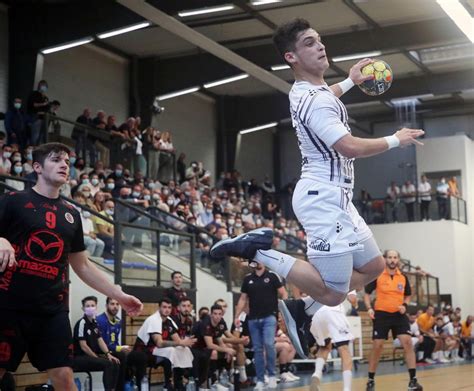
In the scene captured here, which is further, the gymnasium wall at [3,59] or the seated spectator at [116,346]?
the gymnasium wall at [3,59]

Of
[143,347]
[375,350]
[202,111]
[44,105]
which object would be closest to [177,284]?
[143,347]

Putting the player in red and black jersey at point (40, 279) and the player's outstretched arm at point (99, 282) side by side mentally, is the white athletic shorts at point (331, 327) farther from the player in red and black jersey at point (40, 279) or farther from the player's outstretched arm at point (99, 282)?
the player in red and black jersey at point (40, 279)

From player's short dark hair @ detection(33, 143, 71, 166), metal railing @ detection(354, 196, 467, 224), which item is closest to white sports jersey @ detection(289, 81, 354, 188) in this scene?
player's short dark hair @ detection(33, 143, 71, 166)

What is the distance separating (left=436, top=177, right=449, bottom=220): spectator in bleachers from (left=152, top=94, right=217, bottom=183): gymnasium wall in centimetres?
862

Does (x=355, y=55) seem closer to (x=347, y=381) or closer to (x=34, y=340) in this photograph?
(x=347, y=381)

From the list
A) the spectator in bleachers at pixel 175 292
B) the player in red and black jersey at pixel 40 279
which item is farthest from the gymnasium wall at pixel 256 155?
the player in red and black jersey at pixel 40 279

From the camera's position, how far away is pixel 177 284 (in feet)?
46.7

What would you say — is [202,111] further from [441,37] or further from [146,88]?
[441,37]

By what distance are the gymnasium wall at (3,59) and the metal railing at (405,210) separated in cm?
1499

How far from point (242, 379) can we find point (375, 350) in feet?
11.1

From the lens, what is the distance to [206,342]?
13.1m

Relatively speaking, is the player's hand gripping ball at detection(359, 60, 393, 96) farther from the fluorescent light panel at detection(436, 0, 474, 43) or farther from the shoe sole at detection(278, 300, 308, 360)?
the fluorescent light panel at detection(436, 0, 474, 43)

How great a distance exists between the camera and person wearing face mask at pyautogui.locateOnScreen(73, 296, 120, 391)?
35.2 ft

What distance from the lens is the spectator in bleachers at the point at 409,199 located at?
32500 mm
